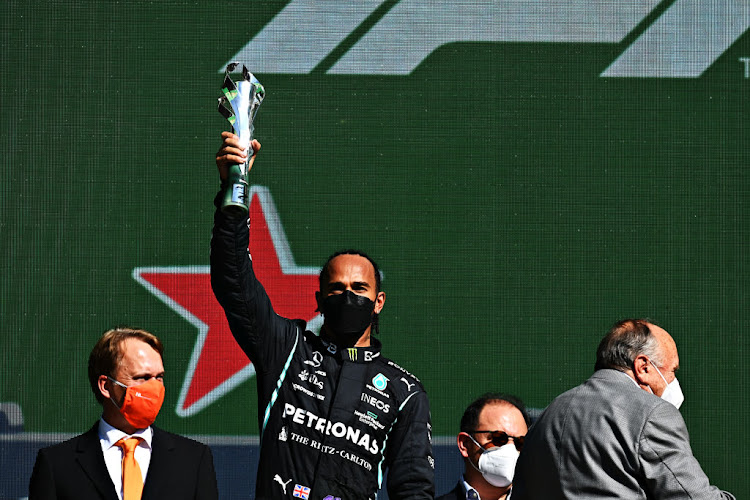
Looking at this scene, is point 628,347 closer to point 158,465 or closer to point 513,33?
point 158,465

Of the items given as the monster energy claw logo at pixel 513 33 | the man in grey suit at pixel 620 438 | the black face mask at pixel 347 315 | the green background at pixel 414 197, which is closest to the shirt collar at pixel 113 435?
the black face mask at pixel 347 315

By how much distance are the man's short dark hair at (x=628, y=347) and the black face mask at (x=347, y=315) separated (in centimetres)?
72

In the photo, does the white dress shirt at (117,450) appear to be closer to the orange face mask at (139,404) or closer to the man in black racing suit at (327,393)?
the orange face mask at (139,404)

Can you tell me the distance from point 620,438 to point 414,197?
2019 mm

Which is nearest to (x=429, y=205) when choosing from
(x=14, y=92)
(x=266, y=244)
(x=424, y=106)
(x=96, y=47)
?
(x=424, y=106)

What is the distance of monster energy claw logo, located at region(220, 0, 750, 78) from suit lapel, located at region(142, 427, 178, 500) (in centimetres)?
209

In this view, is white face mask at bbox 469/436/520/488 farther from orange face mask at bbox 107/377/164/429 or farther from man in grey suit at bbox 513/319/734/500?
orange face mask at bbox 107/377/164/429

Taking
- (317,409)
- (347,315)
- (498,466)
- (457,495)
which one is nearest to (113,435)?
(317,409)

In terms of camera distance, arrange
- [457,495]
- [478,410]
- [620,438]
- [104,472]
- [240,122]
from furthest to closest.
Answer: [478,410] → [457,495] → [240,122] → [104,472] → [620,438]

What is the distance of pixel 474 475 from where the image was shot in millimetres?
3365

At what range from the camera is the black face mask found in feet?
9.77

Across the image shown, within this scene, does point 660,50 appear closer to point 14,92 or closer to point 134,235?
point 134,235

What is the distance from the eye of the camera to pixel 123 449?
8.71 ft

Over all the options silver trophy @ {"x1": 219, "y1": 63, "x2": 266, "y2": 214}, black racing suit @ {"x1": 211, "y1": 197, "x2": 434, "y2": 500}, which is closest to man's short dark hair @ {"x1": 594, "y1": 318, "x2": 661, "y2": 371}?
black racing suit @ {"x1": 211, "y1": 197, "x2": 434, "y2": 500}
